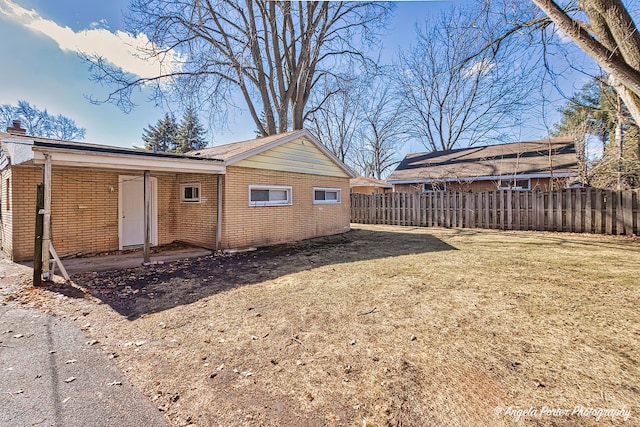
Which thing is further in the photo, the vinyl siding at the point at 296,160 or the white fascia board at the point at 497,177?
the white fascia board at the point at 497,177

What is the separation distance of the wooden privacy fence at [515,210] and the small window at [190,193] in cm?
979

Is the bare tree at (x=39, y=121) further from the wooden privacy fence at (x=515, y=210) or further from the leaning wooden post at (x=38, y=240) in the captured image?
the wooden privacy fence at (x=515, y=210)

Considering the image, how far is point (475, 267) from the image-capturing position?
606cm

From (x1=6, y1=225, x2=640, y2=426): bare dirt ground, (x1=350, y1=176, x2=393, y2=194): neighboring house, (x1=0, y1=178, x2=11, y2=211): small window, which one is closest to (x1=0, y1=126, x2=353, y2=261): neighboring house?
(x1=0, y1=178, x2=11, y2=211): small window

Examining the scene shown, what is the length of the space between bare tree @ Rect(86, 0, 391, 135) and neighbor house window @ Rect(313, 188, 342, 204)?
7.58 metres

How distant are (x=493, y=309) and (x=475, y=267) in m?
2.48

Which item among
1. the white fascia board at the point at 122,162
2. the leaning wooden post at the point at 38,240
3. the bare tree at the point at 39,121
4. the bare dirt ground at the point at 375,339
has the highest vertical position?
the bare tree at the point at 39,121

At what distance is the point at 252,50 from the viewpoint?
1631cm

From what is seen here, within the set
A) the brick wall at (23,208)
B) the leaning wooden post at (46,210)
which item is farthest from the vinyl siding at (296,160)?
the brick wall at (23,208)

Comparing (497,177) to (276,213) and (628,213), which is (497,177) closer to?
(628,213)

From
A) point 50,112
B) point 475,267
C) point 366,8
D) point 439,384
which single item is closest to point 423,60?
point 366,8

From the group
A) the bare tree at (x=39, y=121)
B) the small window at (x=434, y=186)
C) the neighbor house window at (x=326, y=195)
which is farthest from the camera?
the bare tree at (x=39, y=121)

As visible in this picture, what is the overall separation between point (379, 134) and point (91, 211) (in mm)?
28365

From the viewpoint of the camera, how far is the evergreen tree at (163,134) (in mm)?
33969
